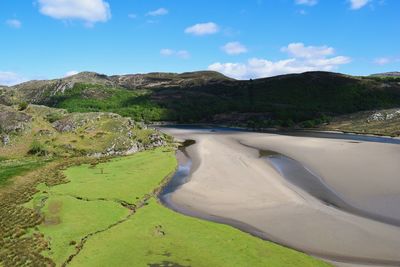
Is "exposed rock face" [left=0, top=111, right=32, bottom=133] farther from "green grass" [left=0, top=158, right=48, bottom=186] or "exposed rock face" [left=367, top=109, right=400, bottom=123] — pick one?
"exposed rock face" [left=367, top=109, right=400, bottom=123]

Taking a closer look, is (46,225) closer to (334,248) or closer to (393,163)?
(334,248)

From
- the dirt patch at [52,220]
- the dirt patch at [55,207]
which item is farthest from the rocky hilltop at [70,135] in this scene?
the dirt patch at [52,220]

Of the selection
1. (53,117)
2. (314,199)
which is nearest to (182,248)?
(314,199)

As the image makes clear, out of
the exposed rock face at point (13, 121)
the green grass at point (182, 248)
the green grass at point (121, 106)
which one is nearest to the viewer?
the green grass at point (182, 248)

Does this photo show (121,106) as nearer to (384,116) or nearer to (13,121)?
(384,116)

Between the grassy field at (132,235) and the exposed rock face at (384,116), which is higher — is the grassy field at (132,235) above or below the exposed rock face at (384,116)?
Result: below

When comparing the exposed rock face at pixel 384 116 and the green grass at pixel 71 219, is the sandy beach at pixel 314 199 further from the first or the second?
the exposed rock face at pixel 384 116
